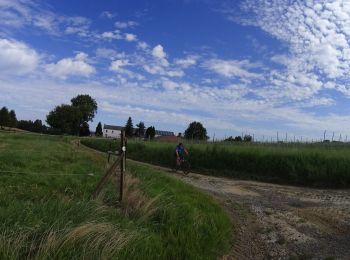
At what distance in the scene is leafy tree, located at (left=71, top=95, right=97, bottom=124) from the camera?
437 feet

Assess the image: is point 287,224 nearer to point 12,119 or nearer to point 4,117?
point 4,117

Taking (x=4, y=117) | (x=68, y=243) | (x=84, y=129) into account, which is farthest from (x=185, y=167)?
(x=84, y=129)

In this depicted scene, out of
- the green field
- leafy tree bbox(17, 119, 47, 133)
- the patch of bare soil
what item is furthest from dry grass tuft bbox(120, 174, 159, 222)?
leafy tree bbox(17, 119, 47, 133)

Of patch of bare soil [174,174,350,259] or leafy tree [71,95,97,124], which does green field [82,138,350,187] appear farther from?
leafy tree [71,95,97,124]

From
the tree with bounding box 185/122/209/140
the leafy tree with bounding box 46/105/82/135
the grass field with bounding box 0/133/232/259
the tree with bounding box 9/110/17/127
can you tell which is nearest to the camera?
the grass field with bounding box 0/133/232/259

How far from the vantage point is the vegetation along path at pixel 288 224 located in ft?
30.8

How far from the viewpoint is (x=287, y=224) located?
11578 millimetres

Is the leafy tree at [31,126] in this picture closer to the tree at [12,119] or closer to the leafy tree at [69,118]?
the tree at [12,119]

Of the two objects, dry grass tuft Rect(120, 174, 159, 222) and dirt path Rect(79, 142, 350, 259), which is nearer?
dry grass tuft Rect(120, 174, 159, 222)

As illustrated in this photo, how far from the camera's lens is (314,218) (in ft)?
40.5

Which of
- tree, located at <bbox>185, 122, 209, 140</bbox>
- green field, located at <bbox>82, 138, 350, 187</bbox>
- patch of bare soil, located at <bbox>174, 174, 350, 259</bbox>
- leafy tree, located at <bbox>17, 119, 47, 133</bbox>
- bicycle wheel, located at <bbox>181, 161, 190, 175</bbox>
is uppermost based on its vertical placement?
tree, located at <bbox>185, 122, 209, 140</bbox>

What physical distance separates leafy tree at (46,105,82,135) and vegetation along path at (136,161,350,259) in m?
105

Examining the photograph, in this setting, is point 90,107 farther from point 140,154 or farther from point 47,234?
point 47,234

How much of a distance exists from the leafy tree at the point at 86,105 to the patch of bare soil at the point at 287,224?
11860cm
